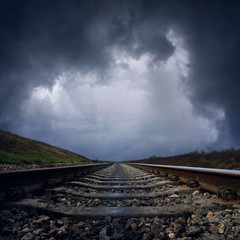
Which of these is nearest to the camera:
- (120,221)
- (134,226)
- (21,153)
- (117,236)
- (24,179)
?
(117,236)

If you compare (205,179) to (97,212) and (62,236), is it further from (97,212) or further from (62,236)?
(62,236)

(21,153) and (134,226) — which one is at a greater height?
(134,226)

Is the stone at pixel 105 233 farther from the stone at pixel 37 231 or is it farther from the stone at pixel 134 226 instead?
the stone at pixel 37 231

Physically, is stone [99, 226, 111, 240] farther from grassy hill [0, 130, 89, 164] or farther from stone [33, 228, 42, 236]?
grassy hill [0, 130, 89, 164]

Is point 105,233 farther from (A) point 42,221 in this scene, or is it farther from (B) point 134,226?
(A) point 42,221

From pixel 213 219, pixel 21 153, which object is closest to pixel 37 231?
pixel 213 219

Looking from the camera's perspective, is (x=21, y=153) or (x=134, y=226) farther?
(x=21, y=153)

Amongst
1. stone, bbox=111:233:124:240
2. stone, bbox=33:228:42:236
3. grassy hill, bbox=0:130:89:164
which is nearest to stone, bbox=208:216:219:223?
stone, bbox=111:233:124:240

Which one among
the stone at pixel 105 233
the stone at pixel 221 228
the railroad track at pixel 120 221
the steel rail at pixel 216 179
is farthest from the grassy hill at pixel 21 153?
the stone at pixel 221 228

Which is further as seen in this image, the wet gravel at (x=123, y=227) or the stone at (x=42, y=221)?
the stone at (x=42, y=221)

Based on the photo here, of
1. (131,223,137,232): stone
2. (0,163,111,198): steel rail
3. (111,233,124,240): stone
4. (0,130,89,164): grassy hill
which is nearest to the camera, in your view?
(111,233,124,240): stone

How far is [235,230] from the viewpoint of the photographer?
51.1 inches

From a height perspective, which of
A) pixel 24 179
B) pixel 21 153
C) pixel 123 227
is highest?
pixel 24 179

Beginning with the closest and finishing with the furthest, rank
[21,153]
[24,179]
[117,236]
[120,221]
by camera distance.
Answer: [117,236] → [120,221] → [24,179] → [21,153]
